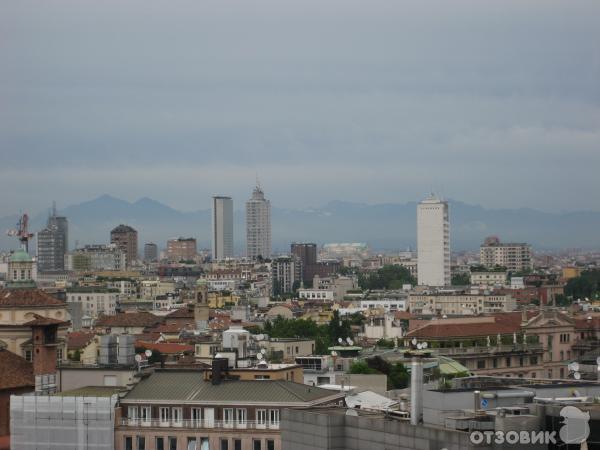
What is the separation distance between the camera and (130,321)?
5453 inches

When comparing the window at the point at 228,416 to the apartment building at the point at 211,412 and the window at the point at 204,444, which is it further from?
the window at the point at 204,444

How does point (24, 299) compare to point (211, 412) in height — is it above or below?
above

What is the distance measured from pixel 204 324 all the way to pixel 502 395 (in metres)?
103

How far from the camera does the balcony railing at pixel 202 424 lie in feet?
159

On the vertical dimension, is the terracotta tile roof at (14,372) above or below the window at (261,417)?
above

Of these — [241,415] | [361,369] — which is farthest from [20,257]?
[241,415]

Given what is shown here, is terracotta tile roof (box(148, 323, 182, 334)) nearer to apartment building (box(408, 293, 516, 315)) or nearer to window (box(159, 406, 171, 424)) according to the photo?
apartment building (box(408, 293, 516, 315))

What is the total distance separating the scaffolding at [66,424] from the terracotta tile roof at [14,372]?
10198 mm

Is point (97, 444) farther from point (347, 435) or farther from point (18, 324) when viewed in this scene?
point (18, 324)

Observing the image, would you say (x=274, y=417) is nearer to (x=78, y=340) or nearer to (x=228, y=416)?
(x=228, y=416)

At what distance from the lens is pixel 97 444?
49719 mm

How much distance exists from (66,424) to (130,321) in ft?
292

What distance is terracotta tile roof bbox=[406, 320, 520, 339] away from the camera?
98719 mm

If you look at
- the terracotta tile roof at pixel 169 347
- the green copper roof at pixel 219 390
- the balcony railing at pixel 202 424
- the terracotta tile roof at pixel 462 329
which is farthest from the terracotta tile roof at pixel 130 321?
the balcony railing at pixel 202 424
